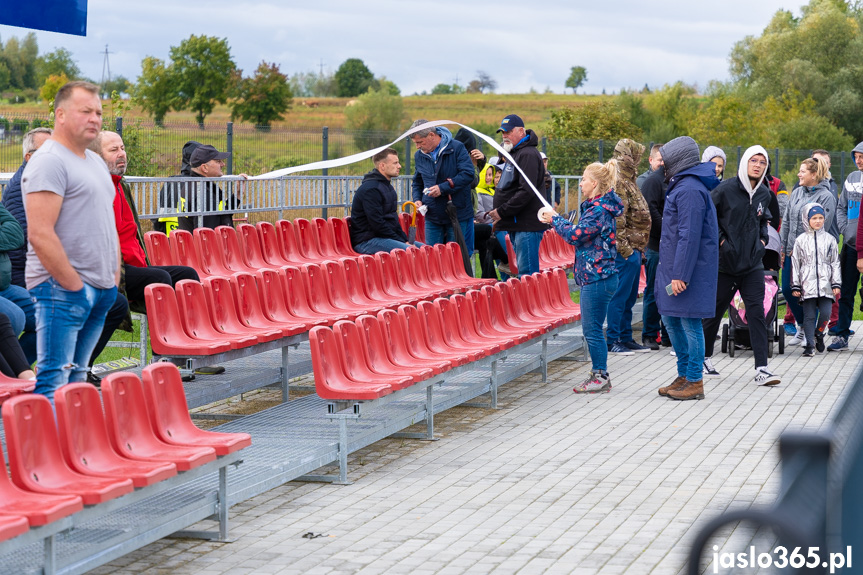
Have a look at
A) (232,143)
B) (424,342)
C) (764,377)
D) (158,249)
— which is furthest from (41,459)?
(232,143)

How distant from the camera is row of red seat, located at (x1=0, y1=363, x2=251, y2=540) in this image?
4.19 metres

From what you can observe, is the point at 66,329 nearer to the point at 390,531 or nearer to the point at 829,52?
the point at 390,531

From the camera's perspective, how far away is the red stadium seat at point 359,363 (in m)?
6.83

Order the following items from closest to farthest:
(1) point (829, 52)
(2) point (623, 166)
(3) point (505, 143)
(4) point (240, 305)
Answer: (4) point (240, 305) → (2) point (623, 166) → (3) point (505, 143) → (1) point (829, 52)

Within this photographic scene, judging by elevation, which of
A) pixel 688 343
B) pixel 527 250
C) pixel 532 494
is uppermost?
pixel 527 250

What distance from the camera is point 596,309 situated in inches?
364

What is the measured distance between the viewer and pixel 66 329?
5.34 m

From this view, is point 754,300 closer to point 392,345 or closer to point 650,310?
point 650,310

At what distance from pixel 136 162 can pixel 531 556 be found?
1428 cm

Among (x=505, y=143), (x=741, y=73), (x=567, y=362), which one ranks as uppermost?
(x=741, y=73)

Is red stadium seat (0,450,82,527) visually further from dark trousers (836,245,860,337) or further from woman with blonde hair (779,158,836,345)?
dark trousers (836,245,860,337)

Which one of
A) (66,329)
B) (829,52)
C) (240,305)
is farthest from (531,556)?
(829,52)

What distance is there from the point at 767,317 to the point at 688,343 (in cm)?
264

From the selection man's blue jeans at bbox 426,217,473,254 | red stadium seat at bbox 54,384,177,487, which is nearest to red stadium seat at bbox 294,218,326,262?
man's blue jeans at bbox 426,217,473,254
